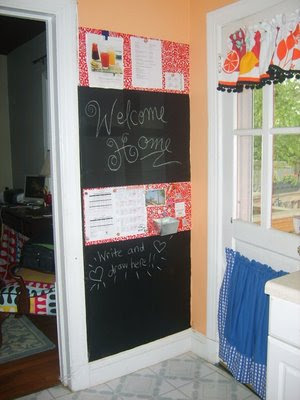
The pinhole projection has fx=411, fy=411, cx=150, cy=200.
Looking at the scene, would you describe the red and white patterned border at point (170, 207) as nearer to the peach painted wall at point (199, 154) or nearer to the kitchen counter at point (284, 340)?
the peach painted wall at point (199, 154)

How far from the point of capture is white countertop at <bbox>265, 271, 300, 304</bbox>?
55.2 inches

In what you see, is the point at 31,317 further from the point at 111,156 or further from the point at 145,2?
the point at 145,2

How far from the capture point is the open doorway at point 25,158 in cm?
254

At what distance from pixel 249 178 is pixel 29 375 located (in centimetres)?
174

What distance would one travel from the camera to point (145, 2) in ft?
7.50

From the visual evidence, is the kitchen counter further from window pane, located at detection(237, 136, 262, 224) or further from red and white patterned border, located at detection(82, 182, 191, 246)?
red and white patterned border, located at detection(82, 182, 191, 246)

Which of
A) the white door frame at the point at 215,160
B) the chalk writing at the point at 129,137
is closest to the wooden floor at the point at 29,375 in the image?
the white door frame at the point at 215,160

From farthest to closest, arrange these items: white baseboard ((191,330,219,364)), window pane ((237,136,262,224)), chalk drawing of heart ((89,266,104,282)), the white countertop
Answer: white baseboard ((191,330,219,364)) < chalk drawing of heart ((89,266,104,282)) < window pane ((237,136,262,224)) < the white countertop

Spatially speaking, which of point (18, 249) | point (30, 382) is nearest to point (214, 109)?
point (30, 382)

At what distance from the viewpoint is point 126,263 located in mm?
2385

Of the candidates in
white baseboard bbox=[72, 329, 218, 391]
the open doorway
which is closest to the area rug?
the open doorway

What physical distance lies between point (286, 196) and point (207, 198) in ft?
1.78

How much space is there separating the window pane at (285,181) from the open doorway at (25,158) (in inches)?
62.4

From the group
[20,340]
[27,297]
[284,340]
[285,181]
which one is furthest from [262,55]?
[20,340]
